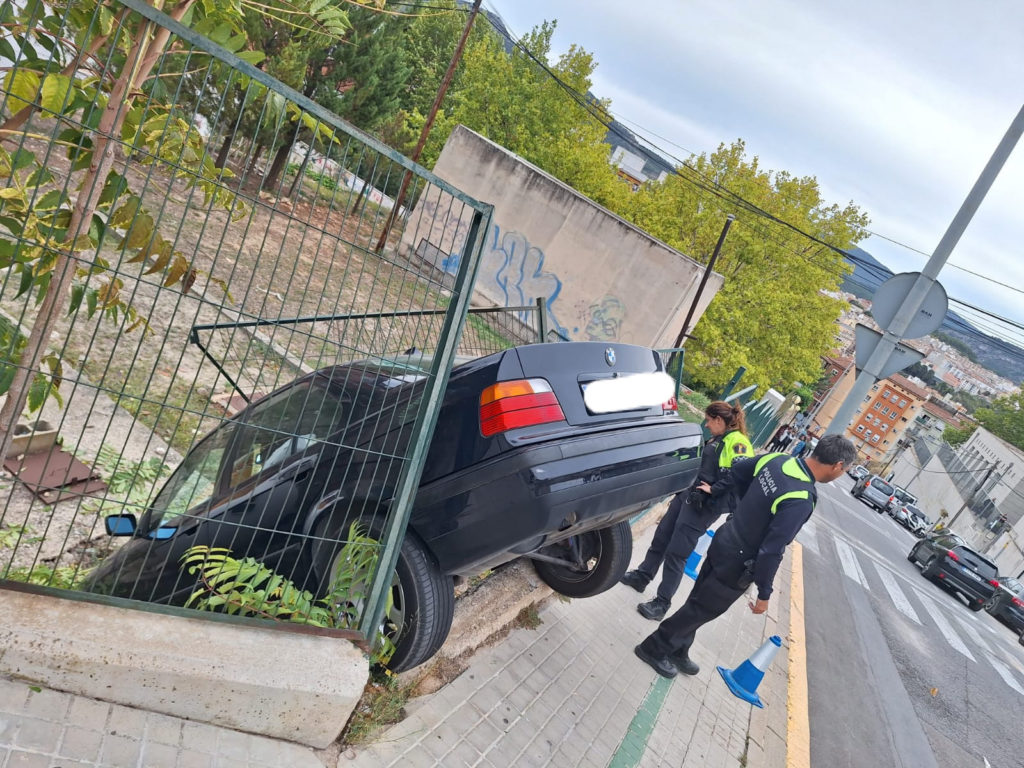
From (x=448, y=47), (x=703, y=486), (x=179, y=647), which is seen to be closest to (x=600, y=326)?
(x=703, y=486)

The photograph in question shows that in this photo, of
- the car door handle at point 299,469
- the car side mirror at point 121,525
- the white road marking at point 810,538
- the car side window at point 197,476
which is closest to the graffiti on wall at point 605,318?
the white road marking at point 810,538

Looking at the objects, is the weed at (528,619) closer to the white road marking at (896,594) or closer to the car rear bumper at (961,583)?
the white road marking at (896,594)

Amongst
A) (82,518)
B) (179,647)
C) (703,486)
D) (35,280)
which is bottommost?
(82,518)

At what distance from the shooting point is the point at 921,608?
42.3ft

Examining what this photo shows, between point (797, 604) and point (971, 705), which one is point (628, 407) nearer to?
point (797, 604)

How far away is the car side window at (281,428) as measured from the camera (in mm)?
2924

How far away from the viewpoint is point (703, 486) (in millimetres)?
5129

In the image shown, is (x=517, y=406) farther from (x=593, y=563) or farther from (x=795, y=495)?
(x=795, y=495)

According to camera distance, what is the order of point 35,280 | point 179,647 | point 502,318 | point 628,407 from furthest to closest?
point 502,318 < point 628,407 < point 179,647 < point 35,280

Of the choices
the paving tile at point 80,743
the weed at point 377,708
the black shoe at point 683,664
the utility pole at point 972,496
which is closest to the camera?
the paving tile at point 80,743

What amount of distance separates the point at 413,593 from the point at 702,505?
3.06 m

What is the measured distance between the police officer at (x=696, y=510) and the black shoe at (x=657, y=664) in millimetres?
663

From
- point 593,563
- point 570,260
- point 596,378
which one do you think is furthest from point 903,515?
point 596,378

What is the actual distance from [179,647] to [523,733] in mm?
1758
